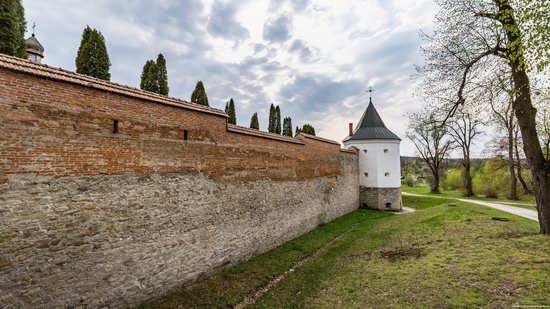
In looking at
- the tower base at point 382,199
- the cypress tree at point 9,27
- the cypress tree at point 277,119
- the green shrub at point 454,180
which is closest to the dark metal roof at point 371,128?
the tower base at point 382,199

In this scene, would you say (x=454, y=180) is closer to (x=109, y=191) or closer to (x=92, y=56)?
(x=109, y=191)

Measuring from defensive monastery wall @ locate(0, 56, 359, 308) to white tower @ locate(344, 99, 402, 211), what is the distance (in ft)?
49.8

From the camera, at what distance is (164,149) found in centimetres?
677

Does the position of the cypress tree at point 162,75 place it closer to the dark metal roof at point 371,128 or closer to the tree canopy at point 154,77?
the tree canopy at point 154,77

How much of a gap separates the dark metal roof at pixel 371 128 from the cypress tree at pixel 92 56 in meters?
19.0

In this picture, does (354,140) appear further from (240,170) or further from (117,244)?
(117,244)

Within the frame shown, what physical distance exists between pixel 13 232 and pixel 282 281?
20.7 ft

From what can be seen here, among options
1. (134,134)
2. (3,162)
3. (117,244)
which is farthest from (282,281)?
(3,162)

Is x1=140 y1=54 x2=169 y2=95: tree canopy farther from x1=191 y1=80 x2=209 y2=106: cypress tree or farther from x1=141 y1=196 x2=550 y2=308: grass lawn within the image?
x1=141 y1=196 x2=550 y2=308: grass lawn

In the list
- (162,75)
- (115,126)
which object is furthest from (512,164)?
(115,126)

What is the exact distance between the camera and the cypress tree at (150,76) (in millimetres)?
14992

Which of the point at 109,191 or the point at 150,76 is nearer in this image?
the point at 109,191

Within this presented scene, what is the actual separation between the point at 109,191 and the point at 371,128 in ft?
72.5

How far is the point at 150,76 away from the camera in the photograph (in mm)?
15078
